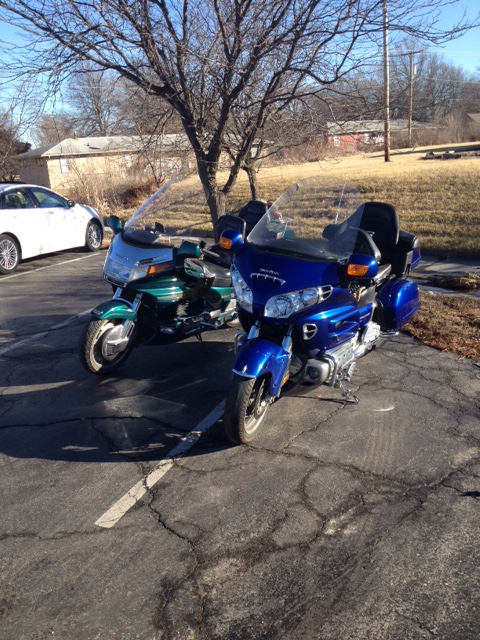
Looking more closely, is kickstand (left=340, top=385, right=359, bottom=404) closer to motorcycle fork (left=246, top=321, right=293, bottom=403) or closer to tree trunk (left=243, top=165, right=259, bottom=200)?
motorcycle fork (left=246, top=321, right=293, bottom=403)

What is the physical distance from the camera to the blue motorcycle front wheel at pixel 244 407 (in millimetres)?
3986

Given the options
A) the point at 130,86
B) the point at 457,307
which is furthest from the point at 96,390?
the point at 130,86

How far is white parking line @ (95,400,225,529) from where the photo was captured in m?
3.51

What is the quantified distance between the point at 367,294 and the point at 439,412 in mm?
1154

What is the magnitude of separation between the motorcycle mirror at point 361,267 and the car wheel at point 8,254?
28.4ft

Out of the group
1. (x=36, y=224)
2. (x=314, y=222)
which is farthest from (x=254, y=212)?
(x=36, y=224)

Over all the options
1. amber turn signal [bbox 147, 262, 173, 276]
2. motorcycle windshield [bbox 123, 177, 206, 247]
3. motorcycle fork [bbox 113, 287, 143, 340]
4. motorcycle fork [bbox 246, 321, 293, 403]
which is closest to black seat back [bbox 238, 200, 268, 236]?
motorcycle windshield [bbox 123, 177, 206, 247]

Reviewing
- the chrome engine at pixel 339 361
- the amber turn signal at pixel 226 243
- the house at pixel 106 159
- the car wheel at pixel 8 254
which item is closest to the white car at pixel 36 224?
the car wheel at pixel 8 254

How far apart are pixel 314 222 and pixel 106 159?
19.8 meters

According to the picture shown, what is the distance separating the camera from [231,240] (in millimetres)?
4824

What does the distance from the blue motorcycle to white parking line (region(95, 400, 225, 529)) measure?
44cm

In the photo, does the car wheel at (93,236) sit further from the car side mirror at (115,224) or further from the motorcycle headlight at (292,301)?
the motorcycle headlight at (292,301)

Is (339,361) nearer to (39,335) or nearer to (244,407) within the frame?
(244,407)

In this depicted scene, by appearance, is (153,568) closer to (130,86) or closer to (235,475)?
(235,475)
